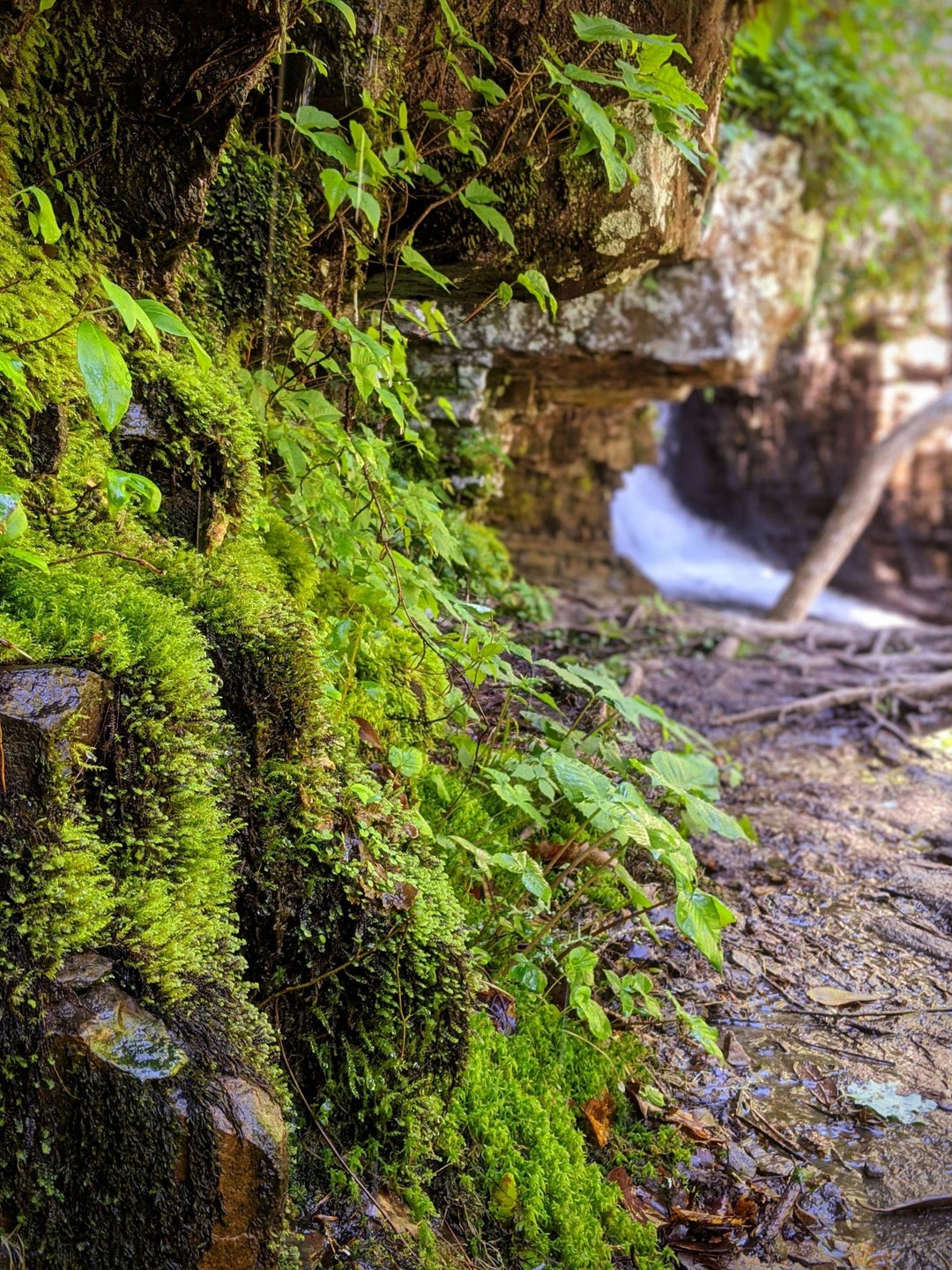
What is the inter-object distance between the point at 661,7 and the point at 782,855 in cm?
312

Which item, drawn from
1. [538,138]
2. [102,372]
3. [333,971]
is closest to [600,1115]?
[333,971]

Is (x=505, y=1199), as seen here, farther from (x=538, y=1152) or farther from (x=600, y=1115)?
(x=600, y=1115)

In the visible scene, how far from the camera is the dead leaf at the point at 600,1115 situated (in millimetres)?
2168

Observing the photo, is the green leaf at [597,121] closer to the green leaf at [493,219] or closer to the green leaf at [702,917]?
the green leaf at [493,219]

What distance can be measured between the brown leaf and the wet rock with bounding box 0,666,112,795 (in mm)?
806

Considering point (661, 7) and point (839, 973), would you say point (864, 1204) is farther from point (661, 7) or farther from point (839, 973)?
point (661, 7)

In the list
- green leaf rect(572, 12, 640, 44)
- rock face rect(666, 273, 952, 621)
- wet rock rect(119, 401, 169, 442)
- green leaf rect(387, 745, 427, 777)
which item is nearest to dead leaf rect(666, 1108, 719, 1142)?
green leaf rect(387, 745, 427, 777)

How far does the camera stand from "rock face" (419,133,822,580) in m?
5.43

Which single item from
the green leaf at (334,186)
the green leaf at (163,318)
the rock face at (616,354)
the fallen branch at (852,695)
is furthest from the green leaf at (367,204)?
the fallen branch at (852,695)

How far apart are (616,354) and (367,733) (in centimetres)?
447

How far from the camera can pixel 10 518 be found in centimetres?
152

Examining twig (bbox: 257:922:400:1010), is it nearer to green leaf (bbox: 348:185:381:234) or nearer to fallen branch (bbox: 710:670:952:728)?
green leaf (bbox: 348:185:381:234)

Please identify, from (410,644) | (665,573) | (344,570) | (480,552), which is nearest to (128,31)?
(344,570)

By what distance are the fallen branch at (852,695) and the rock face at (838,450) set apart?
5492 mm
